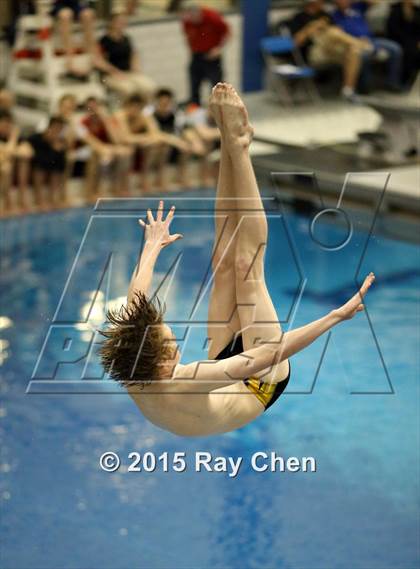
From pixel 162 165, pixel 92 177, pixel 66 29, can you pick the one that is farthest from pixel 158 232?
pixel 66 29

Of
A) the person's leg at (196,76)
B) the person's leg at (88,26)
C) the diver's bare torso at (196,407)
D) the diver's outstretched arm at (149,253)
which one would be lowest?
the person's leg at (196,76)

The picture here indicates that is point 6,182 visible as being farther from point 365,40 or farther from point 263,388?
point 263,388

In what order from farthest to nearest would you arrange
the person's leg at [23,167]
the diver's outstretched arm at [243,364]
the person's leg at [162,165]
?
the person's leg at [162,165]
the person's leg at [23,167]
the diver's outstretched arm at [243,364]

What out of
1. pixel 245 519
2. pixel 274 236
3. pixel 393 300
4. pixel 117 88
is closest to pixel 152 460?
pixel 245 519

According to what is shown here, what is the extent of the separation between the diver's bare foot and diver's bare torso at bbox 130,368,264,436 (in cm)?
80

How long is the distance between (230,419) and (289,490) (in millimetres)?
2019

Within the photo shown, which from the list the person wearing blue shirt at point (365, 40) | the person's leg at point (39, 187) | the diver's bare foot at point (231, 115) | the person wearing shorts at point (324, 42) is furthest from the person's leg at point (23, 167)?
the diver's bare foot at point (231, 115)

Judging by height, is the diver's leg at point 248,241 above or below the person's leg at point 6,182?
above

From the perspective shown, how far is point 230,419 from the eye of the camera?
13.3ft

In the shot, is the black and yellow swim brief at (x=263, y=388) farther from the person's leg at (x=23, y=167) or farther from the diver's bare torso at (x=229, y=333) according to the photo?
the person's leg at (x=23, y=167)

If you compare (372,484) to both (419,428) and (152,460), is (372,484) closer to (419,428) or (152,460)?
(419,428)

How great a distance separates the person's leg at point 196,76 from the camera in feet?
35.3

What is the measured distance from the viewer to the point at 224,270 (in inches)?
163

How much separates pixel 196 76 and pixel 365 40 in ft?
6.21
